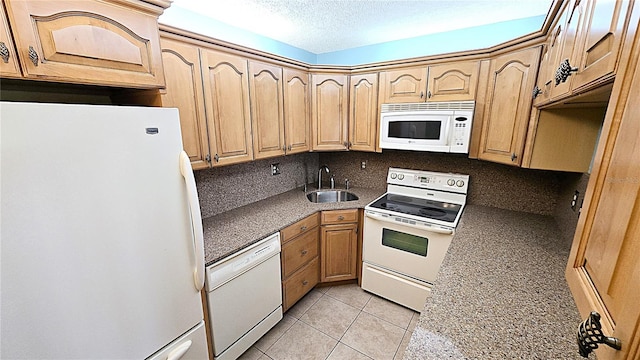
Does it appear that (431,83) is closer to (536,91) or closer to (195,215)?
(536,91)

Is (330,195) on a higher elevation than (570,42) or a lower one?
lower

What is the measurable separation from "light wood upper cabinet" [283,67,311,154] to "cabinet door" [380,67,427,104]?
2.33 ft

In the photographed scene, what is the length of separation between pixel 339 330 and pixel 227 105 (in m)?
1.95

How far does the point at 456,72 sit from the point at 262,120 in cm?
159

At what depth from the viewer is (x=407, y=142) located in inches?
85.8

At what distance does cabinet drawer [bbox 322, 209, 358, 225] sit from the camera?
2281 mm

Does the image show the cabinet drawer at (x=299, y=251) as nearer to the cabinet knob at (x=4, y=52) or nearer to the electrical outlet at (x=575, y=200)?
the cabinet knob at (x=4, y=52)

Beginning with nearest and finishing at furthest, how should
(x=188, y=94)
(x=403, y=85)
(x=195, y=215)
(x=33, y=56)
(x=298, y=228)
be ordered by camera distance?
(x=33, y=56) → (x=195, y=215) → (x=188, y=94) → (x=298, y=228) → (x=403, y=85)

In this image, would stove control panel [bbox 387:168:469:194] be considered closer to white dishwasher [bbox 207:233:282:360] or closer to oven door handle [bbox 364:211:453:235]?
oven door handle [bbox 364:211:453:235]

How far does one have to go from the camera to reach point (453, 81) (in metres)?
1.99

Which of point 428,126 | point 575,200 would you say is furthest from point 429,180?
point 575,200

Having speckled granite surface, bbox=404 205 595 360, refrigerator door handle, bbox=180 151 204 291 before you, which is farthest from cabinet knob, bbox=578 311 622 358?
refrigerator door handle, bbox=180 151 204 291

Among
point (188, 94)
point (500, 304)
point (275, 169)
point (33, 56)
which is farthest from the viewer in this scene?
point (275, 169)

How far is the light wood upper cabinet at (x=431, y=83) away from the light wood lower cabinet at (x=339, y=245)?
1.13m
